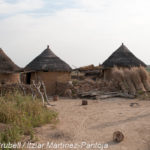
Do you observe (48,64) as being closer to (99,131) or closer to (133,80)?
(133,80)

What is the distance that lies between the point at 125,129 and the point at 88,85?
8.62 m

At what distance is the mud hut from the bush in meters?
11.7

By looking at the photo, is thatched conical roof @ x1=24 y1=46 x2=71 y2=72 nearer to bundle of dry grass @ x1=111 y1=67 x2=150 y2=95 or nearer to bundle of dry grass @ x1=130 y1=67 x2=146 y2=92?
bundle of dry grass @ x1=111 y1=67 x2=150 y2=95

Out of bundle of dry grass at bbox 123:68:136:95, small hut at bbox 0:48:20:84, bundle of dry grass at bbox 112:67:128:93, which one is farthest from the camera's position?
small hut at bbox 0:48:20:84

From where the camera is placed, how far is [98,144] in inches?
191

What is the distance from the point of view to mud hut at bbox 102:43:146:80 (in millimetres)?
17934

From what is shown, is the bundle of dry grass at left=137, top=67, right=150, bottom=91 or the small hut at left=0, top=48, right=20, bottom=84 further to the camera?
the small hut at left=0, top=48, right=20, bottom=84

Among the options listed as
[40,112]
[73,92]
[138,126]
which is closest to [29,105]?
[40,112]

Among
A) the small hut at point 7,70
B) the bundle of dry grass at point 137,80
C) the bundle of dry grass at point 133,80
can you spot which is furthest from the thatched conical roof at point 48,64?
the bundle of dry grass at point 137,80

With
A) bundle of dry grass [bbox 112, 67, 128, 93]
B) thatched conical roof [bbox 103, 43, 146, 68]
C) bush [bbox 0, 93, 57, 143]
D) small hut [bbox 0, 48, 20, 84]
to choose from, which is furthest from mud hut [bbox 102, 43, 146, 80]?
bush [bbox 0, 93, 57, 143]

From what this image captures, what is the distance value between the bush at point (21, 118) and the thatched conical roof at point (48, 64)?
25.6 ft

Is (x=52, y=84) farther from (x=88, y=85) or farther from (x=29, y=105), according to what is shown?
(x=29, y=105)

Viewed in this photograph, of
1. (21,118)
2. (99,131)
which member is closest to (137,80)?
(99,131)

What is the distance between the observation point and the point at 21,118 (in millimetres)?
5711
